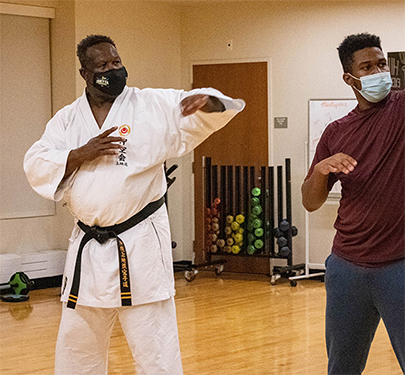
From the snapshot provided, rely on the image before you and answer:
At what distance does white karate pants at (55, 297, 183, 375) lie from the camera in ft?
8.59

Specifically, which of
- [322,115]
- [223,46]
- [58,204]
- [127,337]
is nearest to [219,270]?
[58,204]

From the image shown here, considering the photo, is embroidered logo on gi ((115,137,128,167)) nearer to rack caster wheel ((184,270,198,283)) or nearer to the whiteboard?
the whiteboard

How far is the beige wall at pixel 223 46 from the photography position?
736 centimetres

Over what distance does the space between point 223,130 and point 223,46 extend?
928mm

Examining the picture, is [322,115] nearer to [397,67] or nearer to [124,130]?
[397,67]

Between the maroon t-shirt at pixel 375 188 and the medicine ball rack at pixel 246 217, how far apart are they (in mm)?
4881

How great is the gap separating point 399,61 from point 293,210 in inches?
74.5

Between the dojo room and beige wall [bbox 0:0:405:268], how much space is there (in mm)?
12

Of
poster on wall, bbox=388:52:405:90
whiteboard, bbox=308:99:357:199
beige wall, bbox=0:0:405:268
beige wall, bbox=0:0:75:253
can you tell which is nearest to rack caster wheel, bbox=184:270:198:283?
beige wall, bbox=0:0:405:268

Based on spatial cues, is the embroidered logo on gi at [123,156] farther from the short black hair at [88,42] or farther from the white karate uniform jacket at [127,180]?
the short black hair at [88,42]

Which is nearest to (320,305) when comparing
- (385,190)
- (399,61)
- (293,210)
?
(293,210)

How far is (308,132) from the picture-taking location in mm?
7484

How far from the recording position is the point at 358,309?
2.47 metres

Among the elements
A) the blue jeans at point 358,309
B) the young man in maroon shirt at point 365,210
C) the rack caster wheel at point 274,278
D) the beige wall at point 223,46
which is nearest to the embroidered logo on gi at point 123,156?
the young man in maroon shirt at point 365,210
